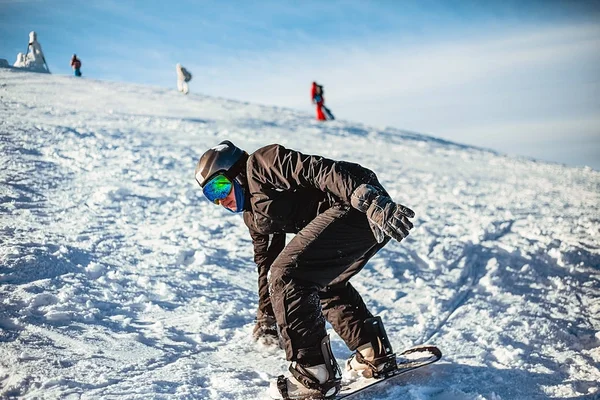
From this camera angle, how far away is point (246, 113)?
1781 cm

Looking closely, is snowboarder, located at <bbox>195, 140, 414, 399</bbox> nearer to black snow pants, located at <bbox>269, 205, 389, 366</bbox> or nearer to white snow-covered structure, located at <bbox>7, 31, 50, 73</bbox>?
black snow pants, located at <bbox>269, 205, 389, 366</bbox>

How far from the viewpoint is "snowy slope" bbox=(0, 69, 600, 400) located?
3.22 meters

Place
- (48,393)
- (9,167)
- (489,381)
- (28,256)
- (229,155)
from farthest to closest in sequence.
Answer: (9,167) → (28,256) → (489,381) → (229,155) → (48,393)

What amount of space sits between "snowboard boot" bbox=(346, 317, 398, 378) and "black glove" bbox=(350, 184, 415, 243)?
95 centimetres

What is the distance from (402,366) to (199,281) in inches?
92.6

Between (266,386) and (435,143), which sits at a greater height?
(435,143)

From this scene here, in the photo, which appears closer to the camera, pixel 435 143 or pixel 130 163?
pixel 130 163

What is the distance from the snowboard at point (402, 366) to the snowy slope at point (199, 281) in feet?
0.23

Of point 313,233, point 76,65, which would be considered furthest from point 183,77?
point 313,233

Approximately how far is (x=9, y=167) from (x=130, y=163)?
2109 mm

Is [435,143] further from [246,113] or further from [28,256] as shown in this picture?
[28,256]

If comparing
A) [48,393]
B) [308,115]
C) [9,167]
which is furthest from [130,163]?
[308,115]

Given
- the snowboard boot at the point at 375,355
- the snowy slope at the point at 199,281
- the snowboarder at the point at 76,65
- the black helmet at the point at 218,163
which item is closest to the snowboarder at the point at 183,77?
the snowboarder at the point at 76,65

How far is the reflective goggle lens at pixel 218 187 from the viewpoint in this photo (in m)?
3.11
